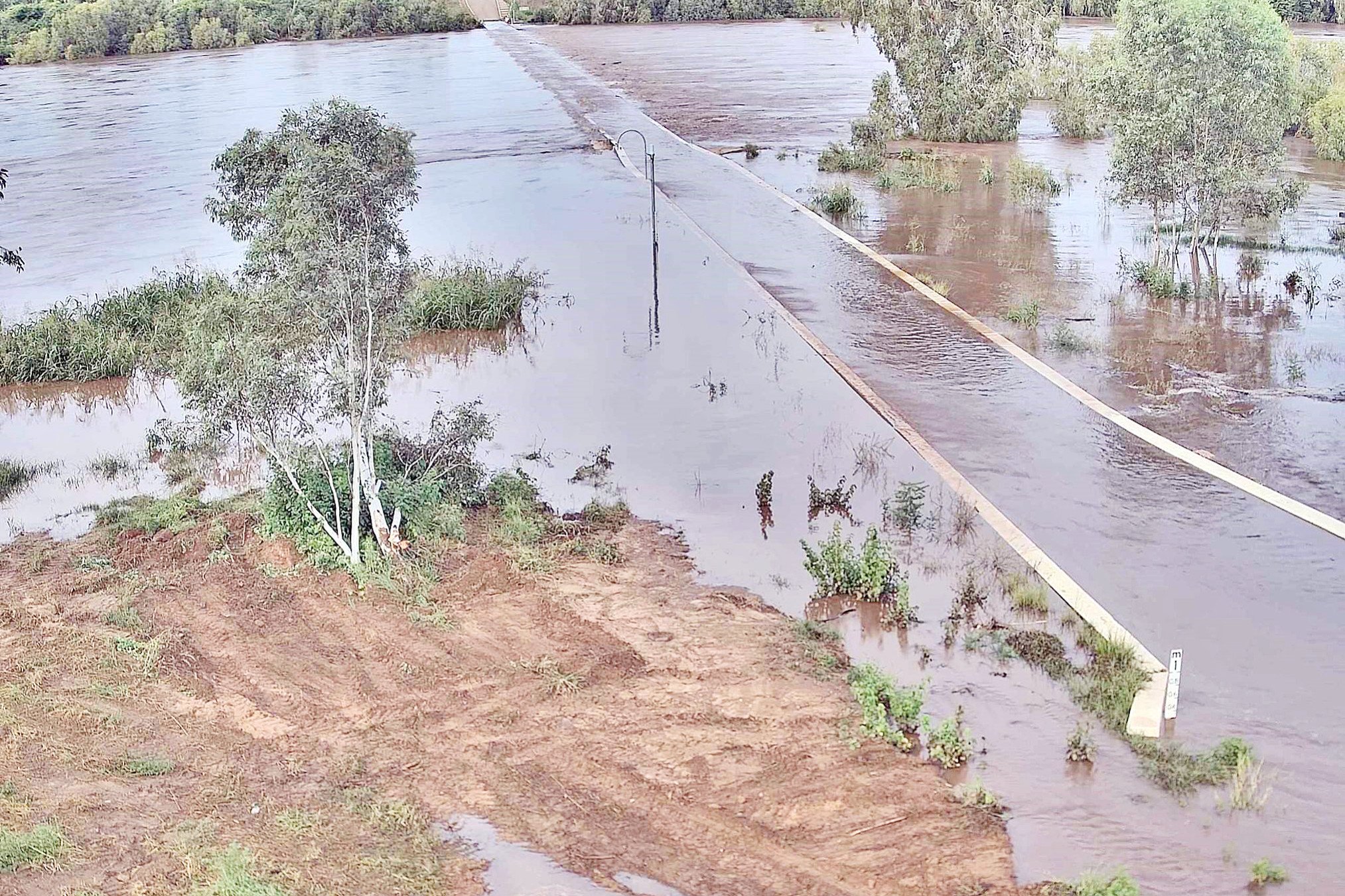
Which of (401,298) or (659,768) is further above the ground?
(401,298)

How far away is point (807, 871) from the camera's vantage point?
338 inches

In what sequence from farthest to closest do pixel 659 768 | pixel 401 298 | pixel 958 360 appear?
pixel 958 360, pixel 401 298, pixel 659 768

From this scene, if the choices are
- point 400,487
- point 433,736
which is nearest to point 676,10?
point 400,487

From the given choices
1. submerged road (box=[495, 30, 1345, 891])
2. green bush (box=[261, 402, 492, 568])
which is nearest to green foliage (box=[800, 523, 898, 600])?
submerged road (box=[495, 30, 1345, 891])

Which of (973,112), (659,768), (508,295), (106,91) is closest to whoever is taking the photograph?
(659,768)

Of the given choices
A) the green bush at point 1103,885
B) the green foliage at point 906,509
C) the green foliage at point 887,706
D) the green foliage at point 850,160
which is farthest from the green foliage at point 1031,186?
the green bush at point 1103,885

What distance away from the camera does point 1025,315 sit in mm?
20578

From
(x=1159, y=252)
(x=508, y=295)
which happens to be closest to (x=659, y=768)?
(x=508, y=295)

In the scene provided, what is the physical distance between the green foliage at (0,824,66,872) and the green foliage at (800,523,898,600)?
651 centimetres

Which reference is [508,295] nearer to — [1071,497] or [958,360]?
[958,360]

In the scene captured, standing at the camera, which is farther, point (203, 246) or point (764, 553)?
point (203, 246)

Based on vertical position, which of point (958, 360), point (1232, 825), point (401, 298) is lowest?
point (1232, 825)

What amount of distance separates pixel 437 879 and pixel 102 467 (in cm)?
Answer: 969

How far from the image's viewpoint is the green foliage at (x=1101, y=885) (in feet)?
27.2
